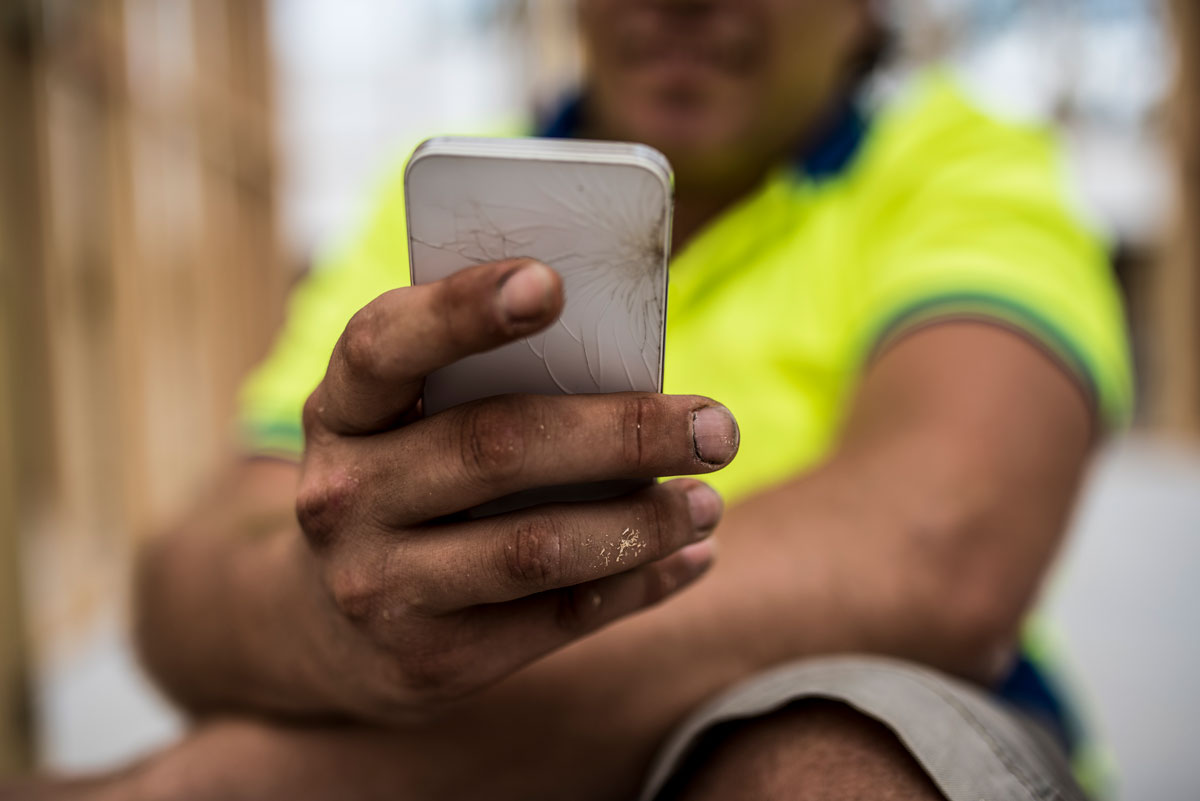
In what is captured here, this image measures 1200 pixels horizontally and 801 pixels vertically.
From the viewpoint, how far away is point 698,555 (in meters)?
0.36

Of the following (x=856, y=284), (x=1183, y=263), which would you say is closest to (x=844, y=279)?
(x=856, y=284)

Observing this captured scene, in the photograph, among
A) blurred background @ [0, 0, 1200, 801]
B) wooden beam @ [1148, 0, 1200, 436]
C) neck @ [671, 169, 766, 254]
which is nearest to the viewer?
neck @ [671, 169, 766, 254]

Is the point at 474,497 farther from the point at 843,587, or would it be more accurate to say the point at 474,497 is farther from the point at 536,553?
the point at 843,587

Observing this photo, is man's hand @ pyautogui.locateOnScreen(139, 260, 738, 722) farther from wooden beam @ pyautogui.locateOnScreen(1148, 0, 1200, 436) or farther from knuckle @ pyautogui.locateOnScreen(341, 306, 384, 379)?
wooden beam @ pyautogui.locateOnScreen(1148, 0, 1200, 436)

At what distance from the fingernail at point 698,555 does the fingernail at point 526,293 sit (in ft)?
0.47

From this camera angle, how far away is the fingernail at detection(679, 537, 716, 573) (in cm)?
36

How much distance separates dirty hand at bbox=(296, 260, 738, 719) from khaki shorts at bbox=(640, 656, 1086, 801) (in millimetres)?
97

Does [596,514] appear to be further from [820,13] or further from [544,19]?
[544,19]

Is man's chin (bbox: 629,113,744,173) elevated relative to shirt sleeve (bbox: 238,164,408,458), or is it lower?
elevated

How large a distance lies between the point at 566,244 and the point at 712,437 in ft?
0.24

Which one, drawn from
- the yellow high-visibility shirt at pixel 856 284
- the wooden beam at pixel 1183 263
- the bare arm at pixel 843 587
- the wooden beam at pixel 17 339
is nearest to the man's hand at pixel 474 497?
the bare arm at pixel 843 587

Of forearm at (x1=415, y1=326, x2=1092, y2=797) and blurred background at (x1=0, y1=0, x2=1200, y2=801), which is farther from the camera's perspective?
blurred background at (x1=0, y1=0, x2=1200, y2=801)

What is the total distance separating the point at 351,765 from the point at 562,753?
0.10 meters

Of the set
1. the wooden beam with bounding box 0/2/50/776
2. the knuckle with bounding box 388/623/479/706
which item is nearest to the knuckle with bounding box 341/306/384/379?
the knuckle with bounding box 388/623/479/706
